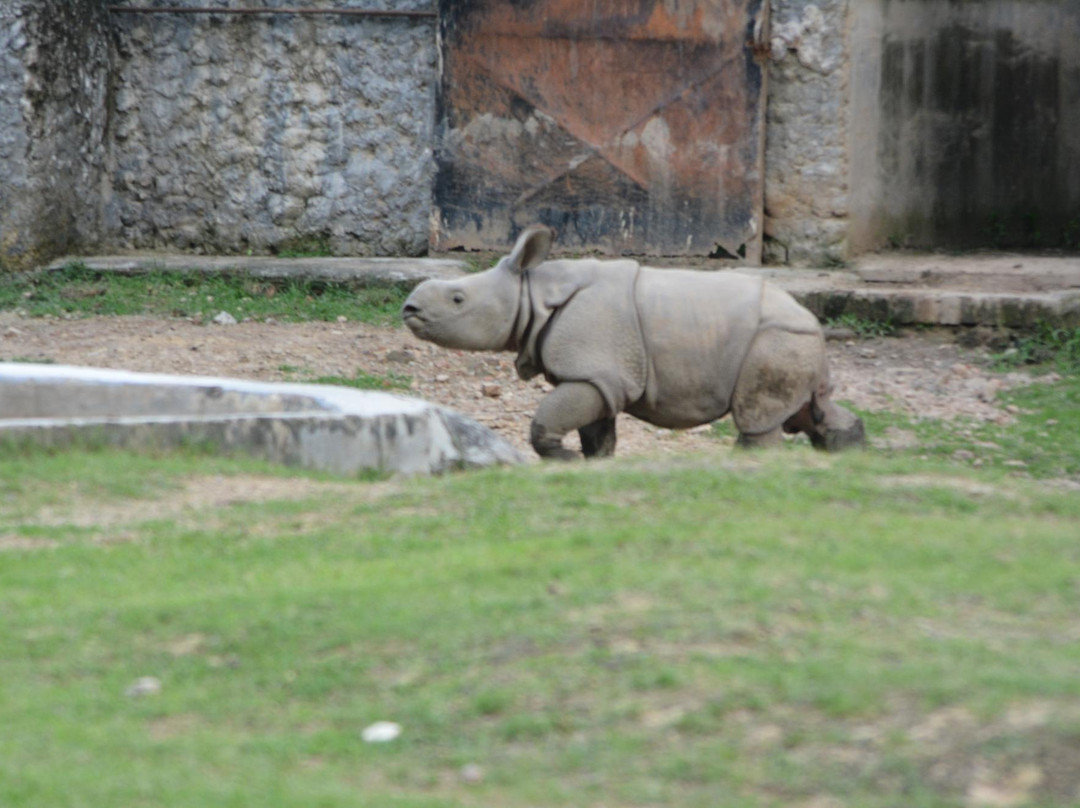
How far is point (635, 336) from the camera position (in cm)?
679

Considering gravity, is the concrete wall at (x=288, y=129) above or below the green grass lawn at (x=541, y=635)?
above

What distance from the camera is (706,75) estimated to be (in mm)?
11008

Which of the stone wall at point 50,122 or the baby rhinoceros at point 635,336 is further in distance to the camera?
the stone wall at point 50,122

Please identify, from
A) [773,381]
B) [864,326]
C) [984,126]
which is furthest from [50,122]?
[984,126]

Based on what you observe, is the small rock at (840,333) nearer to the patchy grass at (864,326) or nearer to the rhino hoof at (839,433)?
the patchy grass at (864,326)

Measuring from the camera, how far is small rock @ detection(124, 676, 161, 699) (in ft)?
12.2

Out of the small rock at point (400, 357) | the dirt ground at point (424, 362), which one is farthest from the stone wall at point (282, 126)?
the small rock at point (400, 357)

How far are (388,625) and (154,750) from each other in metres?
0.74

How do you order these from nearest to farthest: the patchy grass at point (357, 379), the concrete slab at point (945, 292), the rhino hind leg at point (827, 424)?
the rhino hind leg at point (827, 424), the patchy grass at point (357, 379), the concrete slab at point (945, 292)

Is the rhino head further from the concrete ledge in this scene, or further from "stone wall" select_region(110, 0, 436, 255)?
"stone wall" select_region(110, 0, 436, 255)

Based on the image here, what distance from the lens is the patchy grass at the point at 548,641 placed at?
313cm

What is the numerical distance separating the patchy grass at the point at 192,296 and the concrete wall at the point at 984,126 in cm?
438

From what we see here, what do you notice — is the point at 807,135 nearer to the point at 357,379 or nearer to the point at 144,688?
the point at 357,379

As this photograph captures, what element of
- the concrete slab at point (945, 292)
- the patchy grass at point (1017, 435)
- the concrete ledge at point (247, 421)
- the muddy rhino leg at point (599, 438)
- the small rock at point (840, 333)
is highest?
the concrete slab at point (945, 292)
